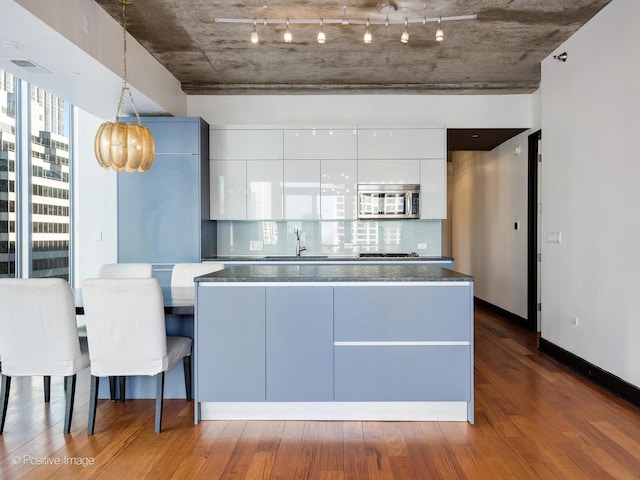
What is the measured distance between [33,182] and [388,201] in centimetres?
369

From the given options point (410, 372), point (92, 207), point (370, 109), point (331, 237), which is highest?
point (370, 109)

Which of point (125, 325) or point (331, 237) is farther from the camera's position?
point (331, 237)

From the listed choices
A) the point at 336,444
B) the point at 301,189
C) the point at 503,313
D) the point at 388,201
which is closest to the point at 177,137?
the point at 301,189

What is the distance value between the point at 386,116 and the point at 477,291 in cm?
Answer: 358

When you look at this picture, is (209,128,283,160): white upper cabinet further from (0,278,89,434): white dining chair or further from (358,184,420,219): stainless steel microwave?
(0,278,89,434): white dining chair

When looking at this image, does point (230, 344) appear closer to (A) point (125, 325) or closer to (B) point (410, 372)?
(A) point (125, 325)

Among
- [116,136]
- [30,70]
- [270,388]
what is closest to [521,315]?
[270,388]

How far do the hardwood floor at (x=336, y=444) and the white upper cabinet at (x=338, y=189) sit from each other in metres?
2.66

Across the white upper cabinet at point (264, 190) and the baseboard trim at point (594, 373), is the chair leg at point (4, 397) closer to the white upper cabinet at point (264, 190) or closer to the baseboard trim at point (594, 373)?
the white upper cabinet at point (264, 190)

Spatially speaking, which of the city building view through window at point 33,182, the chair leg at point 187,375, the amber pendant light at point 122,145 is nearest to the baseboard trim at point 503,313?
the chair leg at point 187,375

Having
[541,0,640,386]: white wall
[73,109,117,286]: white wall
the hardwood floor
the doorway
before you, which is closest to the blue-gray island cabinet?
the hardwood floor

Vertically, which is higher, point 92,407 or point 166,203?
point 166,203

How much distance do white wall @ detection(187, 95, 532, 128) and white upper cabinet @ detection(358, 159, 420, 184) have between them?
23.9 inches

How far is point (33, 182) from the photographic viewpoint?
186 inches
